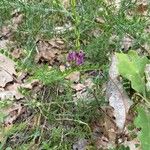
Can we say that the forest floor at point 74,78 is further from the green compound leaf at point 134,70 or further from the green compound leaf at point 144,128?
the green compound leaf at point 144,128

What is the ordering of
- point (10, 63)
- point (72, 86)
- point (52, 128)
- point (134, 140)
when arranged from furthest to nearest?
point (10, 63)
point (72, 86)
point (52, 128)
point (134, 140)

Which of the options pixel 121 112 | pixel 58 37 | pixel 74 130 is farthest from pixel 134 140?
pixel 58 37

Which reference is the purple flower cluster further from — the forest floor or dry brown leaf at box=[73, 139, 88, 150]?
dry brown leaf at box=[73, 139, 88, 150]

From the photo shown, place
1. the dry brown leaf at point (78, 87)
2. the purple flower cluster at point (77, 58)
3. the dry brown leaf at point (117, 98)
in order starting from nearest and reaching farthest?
the dry brown leaf at point (117, 98), the purple flower cluster at point (77, 58), the dry brown leaf at point (78, 87)

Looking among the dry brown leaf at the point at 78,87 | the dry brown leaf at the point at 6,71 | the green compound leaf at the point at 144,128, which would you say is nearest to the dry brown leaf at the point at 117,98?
the dry brown leaf at the point at 78,87

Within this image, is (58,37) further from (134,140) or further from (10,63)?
(134,140)

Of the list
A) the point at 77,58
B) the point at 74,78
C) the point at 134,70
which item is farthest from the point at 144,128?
the point at 74,78

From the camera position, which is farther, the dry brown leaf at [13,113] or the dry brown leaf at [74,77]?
the dry brown leaf at [74,77]
